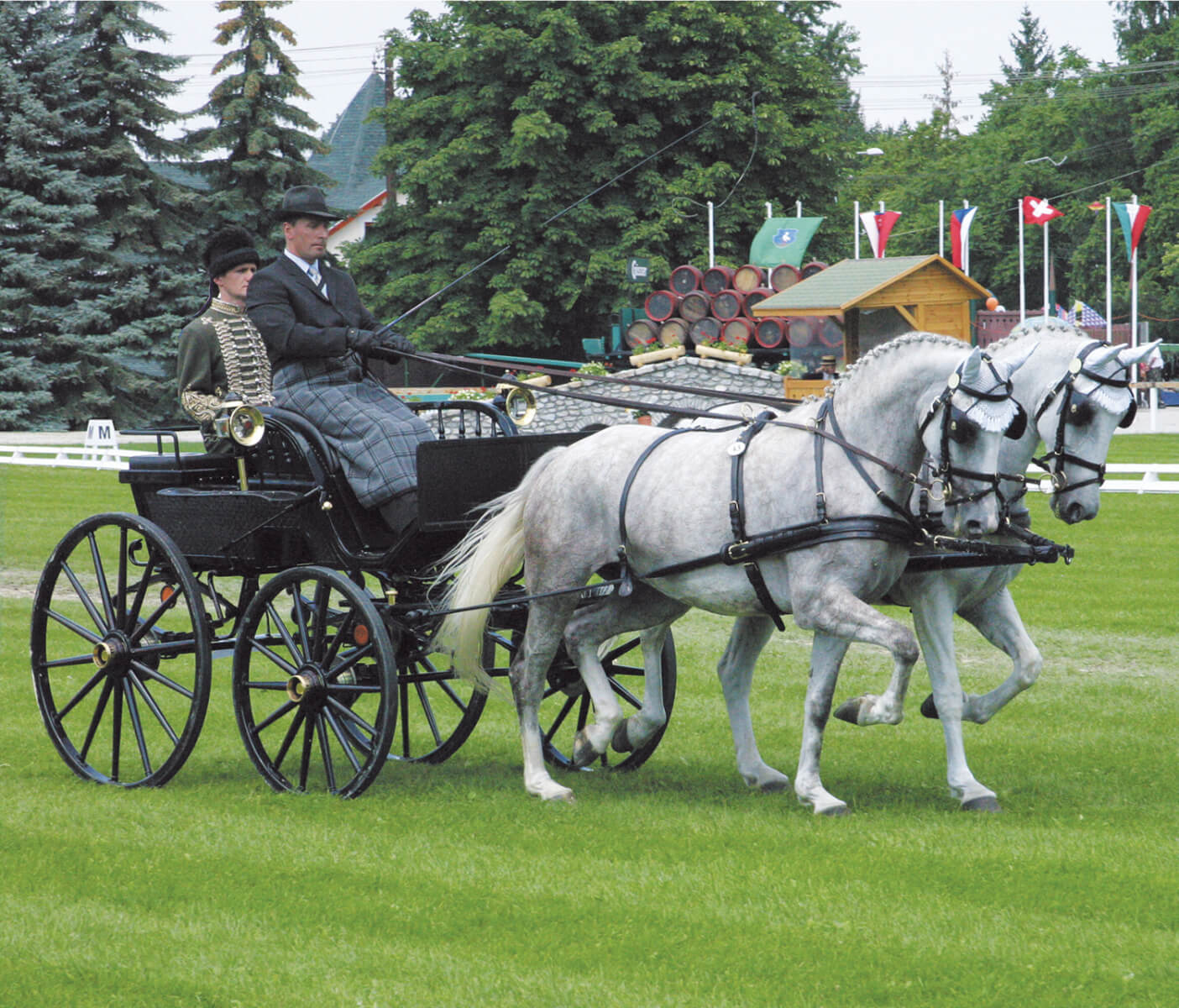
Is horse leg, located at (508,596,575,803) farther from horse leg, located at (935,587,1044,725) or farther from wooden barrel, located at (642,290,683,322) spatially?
wooden barrel, located at (642,290,683,322)

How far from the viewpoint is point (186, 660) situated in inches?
444

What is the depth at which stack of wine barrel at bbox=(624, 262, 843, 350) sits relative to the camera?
113ft

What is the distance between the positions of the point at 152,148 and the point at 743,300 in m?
20.6

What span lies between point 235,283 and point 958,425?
3833 millimetres

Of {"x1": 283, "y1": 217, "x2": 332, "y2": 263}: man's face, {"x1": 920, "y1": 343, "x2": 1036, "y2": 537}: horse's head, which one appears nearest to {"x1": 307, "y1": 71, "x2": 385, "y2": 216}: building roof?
{"x1": 283, "y1": 217, "x2": 332, "y2": 263}: man's face

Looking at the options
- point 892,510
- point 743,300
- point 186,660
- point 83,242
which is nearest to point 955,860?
point 892,510

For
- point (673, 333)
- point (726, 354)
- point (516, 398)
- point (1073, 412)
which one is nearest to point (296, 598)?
point (516, 398)

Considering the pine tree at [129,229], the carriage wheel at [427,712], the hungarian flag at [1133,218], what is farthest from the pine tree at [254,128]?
the carriage wheel at [427,712]

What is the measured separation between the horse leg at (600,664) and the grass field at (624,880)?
0.80 ft

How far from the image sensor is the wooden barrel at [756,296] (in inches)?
1364

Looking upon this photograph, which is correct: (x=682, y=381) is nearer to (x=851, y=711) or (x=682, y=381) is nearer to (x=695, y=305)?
(x=695, y=305)

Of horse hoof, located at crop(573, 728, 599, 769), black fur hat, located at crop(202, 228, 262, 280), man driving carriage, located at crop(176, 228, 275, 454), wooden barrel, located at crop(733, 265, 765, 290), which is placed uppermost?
wooden barrel, located at crop(733, 265, 765, 290)

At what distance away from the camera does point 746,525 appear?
6742 mm

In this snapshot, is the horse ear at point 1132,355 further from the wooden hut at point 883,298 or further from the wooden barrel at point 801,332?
the wooden barrel at point 801,332
